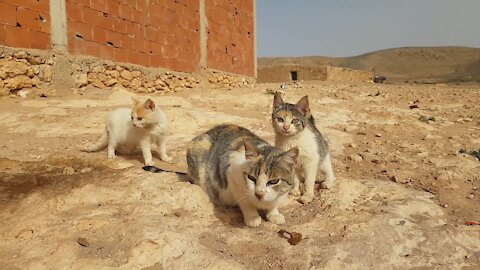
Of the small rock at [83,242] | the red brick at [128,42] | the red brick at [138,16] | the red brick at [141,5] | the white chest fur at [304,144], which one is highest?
the red brick at [141,5]

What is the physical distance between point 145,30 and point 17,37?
129 inches

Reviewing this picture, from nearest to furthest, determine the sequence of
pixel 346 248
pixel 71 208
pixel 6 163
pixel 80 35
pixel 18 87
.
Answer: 1. pixel 346 248
2. pixel 71 208
3. pixel 6 163
4. pixel 18 87
5. pixel 80 35

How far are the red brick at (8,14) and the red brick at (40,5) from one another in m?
A: 0.32

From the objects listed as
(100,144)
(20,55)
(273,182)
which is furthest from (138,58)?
(273,182)

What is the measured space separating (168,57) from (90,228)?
27.1 ft

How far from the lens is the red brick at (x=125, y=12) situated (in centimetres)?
927

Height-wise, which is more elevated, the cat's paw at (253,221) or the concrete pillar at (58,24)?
the concrete pillar at (58,24)

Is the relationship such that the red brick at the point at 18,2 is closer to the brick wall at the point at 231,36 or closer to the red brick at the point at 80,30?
the red brick at the point at 80,30

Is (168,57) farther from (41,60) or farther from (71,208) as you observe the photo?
(71,208)

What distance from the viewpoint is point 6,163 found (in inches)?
176

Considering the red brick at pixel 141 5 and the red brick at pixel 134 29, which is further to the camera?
the red brick at pixel 141 5

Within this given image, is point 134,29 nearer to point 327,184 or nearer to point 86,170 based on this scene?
point 86,170

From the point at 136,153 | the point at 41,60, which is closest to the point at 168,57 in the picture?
the point at 41,60

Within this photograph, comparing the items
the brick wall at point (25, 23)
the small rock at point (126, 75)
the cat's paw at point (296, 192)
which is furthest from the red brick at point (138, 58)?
the cat's paw at point (296, 192)
